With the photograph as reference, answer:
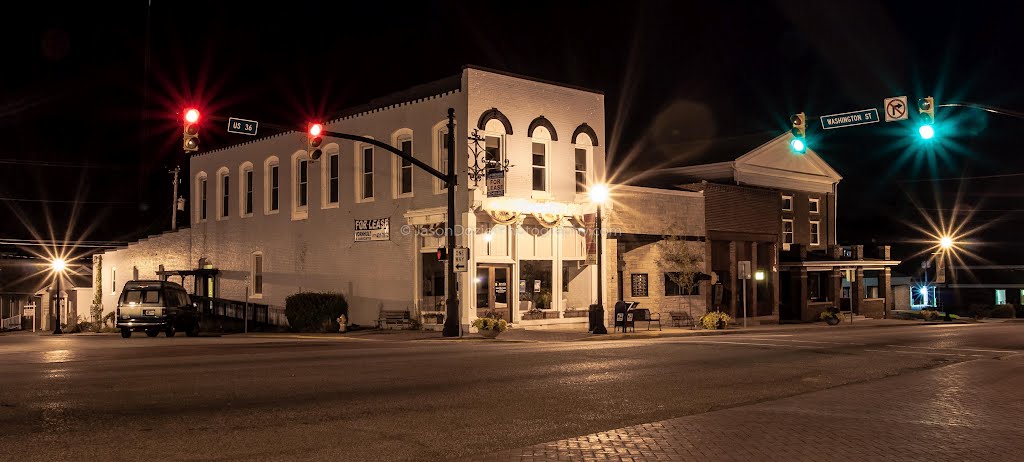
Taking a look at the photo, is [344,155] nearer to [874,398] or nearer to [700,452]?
[874,398]

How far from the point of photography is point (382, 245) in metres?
34.5

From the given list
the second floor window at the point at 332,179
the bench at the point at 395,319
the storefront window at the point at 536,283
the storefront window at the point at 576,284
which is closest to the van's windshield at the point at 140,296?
the bench at the point at 395,319

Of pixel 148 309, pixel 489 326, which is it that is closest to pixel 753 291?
pixel 489 326

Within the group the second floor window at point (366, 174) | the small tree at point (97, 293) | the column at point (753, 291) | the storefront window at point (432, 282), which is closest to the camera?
the storefront window at point (432, 282)

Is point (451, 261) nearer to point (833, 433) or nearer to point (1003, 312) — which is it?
point (833, 433)

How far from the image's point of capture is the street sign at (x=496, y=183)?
29438 mm

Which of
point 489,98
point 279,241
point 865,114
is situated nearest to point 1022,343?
point 865,114

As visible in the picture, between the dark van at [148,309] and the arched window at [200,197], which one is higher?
the arched window at [200,197]

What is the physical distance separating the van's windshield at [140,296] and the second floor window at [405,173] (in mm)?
9159

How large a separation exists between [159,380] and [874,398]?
423 inches

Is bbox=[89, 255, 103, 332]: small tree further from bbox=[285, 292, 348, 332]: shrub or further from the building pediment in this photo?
the building pediment

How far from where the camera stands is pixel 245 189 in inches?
1678

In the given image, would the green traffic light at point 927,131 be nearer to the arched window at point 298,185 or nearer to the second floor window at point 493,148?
the second floor window at point 493,148

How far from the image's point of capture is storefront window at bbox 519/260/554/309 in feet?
111
